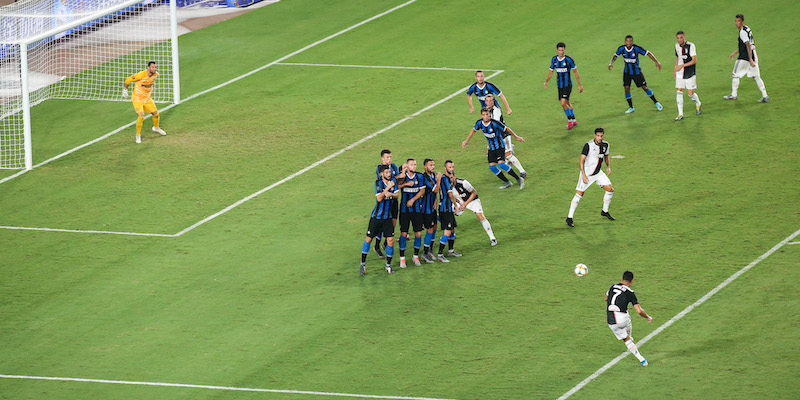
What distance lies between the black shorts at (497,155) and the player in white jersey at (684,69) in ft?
19.5

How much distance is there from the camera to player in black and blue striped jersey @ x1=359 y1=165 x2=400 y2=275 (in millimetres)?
21484

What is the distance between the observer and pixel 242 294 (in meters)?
21.9

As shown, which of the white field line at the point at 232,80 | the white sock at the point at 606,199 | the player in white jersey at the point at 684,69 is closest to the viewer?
the white sock at the point at 606,199

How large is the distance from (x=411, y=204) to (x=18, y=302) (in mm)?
7535

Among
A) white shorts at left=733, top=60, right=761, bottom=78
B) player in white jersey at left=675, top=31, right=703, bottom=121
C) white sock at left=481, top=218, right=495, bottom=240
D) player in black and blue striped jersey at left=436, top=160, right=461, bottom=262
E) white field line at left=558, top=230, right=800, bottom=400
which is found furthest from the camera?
white shorts at left=733, top=60, right=761, bottom=78

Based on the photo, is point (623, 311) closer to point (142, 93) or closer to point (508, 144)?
point (508, 144)

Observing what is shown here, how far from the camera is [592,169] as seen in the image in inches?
932

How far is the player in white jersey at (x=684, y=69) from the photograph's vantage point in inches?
1136

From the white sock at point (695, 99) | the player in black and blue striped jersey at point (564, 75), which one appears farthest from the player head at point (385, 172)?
the white sock at point (695, 99)

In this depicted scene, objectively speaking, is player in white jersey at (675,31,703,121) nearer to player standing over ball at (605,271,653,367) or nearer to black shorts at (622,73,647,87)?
black shorts at (622,73,647,87)

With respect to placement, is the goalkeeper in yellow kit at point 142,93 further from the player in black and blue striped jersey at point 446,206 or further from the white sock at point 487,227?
the white sock at point 487,227

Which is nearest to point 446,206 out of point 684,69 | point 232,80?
point 684,69

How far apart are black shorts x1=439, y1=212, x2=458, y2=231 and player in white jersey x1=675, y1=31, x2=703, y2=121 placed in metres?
9.36

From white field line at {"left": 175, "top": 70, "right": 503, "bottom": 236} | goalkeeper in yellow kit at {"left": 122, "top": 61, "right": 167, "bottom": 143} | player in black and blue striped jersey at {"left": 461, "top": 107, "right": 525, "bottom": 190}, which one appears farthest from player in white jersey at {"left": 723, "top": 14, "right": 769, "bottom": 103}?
goalkeeper in yellow kit at {"left": 122, "top": 61, "right": 167, "bottom": 143}
